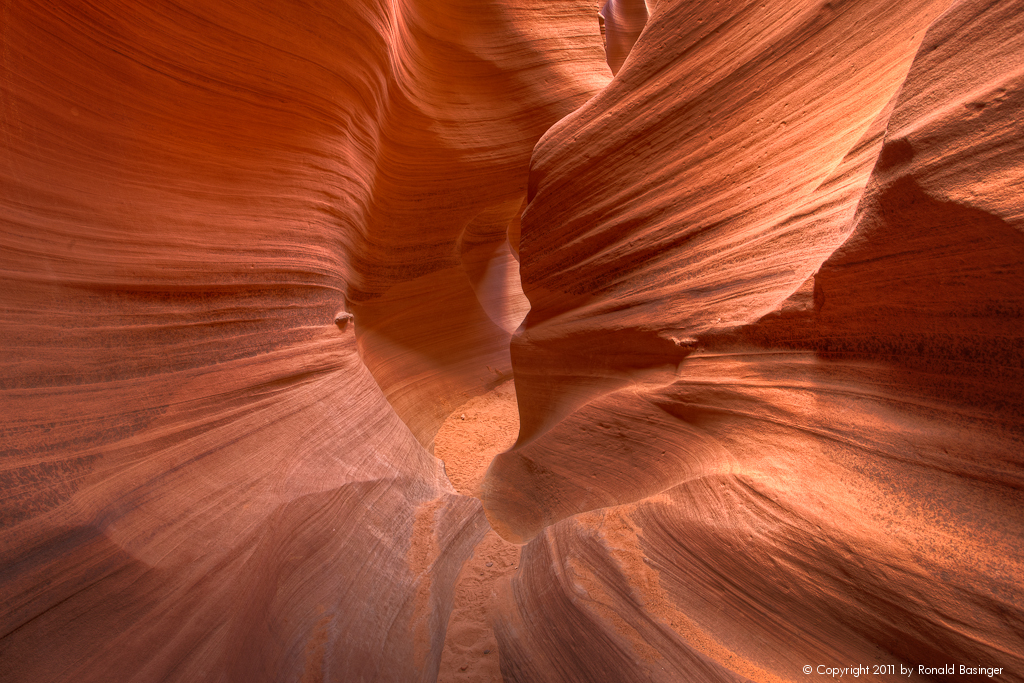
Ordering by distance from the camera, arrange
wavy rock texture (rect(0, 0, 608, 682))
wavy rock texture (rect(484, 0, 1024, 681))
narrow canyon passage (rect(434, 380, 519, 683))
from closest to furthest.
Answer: wavy rock texture (rect(484, 0, 1024, 681)) < wavy rock texture (rect(0, 0, 608, 682)) < narrow canyon passage (rect(434, 380, 519, 683))

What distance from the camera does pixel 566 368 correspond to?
2.65m

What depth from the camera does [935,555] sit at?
114 centimetres

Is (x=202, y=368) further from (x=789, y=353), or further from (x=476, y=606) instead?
(x=789, y=353)

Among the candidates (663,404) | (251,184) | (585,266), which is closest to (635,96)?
(585,266)

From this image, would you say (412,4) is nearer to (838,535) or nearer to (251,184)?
(251,184)

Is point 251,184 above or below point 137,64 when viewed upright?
below

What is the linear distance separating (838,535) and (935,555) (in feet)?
0.65

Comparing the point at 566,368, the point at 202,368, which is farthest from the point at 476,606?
the point at 202,368

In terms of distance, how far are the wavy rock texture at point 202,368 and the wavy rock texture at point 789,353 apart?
800mm

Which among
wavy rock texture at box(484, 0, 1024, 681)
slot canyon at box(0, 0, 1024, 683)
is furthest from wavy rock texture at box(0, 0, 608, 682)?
wavy rock texture at box(484, 0, 1024, 681)

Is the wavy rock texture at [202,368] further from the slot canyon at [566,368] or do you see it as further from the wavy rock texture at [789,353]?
the wavy rock texture at [789,353]

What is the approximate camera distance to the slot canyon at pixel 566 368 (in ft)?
3.85

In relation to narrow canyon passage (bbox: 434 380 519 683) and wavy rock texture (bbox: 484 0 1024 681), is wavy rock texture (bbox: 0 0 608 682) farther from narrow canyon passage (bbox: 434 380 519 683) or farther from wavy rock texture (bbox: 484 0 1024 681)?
wavy rock texture (bbox: 484 0 1024 681)

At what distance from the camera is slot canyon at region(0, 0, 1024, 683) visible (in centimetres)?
117
